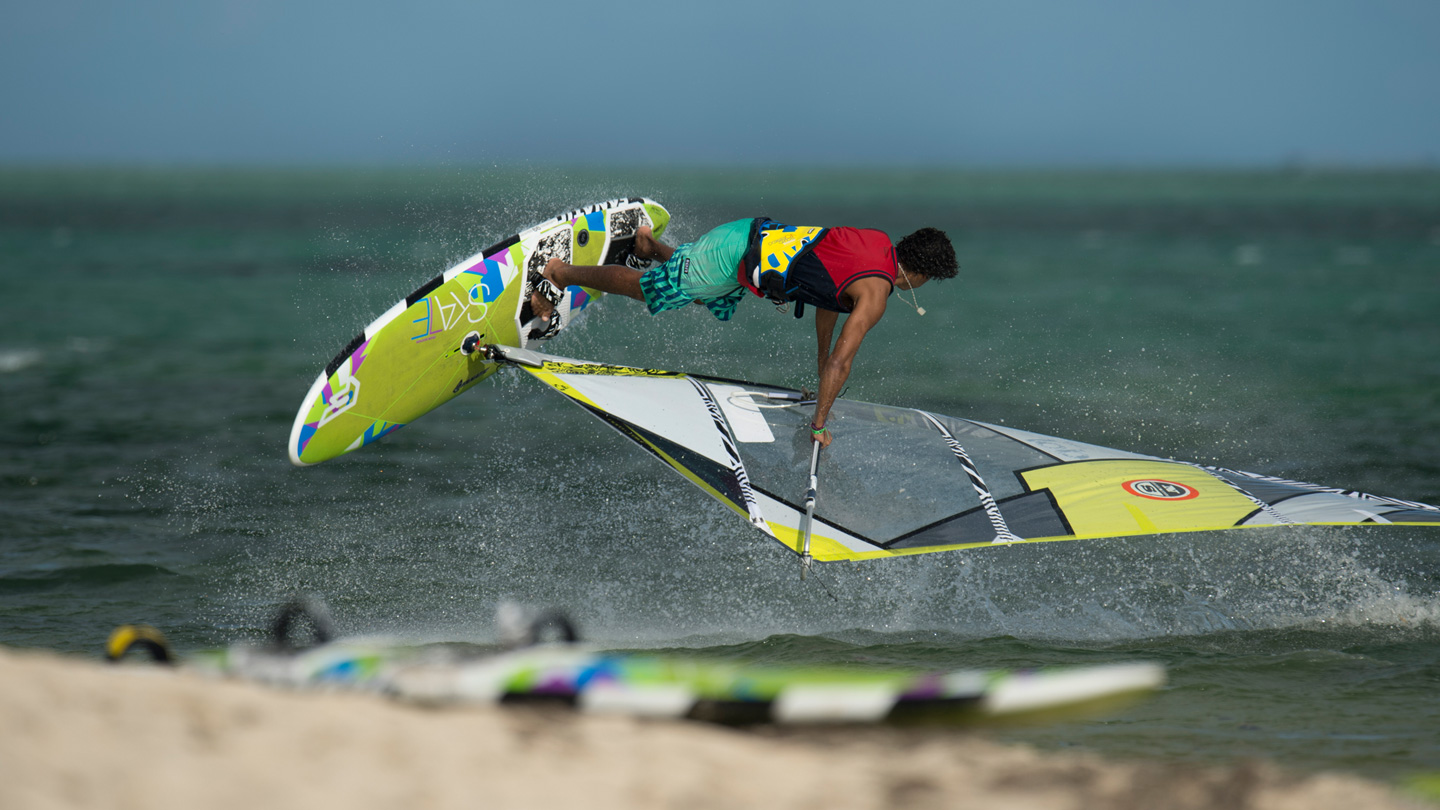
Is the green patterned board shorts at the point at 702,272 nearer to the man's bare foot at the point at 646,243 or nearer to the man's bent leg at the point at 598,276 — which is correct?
the man's bent leg at the point at 598,276

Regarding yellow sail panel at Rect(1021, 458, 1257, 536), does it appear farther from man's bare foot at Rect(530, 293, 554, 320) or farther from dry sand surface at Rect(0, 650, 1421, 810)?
man's bare foot at Rect(530, 293, 554, 320)

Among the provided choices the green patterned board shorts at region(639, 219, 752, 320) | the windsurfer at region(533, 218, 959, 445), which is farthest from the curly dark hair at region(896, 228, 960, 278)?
the green patterned board shorts at region(639, 219, 752, 320)

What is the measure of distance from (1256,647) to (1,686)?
204 inches

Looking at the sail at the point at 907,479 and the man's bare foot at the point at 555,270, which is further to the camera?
the man's bare foot at the point at 555,270

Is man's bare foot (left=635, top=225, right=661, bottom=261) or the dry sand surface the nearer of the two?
the dry sand surface

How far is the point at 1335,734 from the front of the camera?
4297 mm

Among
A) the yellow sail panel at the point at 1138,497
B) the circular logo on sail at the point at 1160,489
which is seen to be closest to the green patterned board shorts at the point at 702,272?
the yellow sail panel at the point at 1138,497

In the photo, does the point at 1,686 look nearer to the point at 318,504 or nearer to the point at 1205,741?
the point at 1205,741

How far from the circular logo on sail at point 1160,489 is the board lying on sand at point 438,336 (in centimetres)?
331

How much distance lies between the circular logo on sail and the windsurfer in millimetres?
1474

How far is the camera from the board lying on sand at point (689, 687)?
3039 millimetres

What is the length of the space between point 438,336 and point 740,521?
2.60 m

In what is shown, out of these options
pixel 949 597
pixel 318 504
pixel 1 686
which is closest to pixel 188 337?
pixel 318 504

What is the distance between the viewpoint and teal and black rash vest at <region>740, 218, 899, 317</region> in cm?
559
